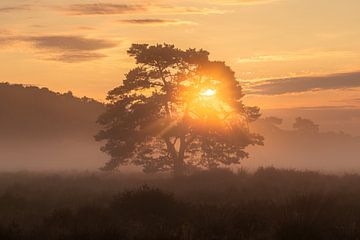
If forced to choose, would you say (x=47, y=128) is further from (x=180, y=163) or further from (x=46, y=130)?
Answer: (x=180, y=163)

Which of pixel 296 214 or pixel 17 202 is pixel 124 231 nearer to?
pixel 296 214

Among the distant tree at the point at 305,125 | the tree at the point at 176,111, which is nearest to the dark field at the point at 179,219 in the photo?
the tree at the point at 176,111

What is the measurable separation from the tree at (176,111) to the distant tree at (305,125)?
392 feet

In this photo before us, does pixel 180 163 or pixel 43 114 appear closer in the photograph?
pixel 180 163

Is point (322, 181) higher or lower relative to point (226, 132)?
lower

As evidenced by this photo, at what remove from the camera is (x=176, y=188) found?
959 inches

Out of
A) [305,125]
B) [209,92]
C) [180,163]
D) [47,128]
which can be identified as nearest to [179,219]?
[180,163]

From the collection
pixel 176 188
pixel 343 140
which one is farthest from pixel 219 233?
pixel 343 140

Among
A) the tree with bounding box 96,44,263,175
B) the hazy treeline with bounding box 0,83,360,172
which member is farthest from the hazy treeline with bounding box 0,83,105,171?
the tree with bounding box 96,44,263,175

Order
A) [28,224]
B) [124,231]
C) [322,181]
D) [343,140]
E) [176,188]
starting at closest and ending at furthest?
[124,231] < [28,224] < [176,188] < [322,181] < [343,140]

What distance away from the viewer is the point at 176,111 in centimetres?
3466

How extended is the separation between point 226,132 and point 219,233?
2243 cm

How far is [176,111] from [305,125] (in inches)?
4857

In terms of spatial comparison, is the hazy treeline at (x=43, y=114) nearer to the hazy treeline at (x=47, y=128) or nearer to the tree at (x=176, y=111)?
the hazy treeline at (x=47, y=128)
